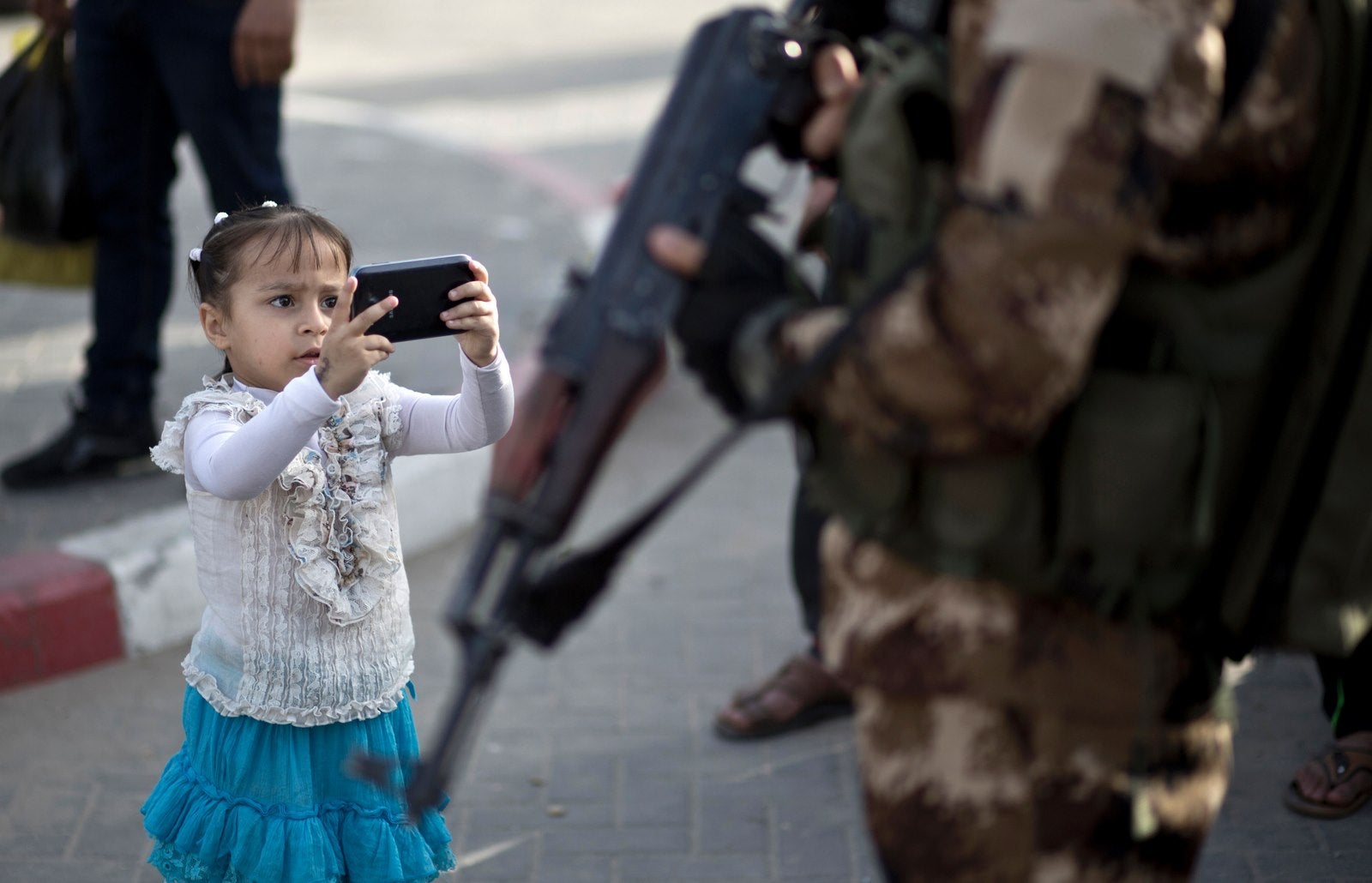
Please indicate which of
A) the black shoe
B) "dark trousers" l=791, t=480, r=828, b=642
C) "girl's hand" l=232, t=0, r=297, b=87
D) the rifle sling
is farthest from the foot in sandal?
the black shoe

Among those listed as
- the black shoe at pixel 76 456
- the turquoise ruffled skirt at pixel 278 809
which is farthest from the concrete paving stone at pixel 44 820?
the black shoe at pixel 76 456

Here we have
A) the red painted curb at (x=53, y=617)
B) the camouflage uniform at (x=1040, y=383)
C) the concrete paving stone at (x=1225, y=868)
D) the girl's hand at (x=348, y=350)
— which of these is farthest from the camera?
the red painted curb at (x=53, y=617)

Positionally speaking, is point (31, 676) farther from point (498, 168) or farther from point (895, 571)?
point (498, 168)

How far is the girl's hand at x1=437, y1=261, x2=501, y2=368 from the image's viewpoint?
2.03 m

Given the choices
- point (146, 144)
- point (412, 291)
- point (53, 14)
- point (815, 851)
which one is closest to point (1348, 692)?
point (815, 851)

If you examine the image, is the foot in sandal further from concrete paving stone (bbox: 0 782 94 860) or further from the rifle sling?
concrete paving stone (bbox: 0 782 94 860)

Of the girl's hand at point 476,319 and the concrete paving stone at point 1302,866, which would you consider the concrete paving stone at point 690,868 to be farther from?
the girl's hand at point 476,319

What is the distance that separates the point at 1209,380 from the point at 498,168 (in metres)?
6.35

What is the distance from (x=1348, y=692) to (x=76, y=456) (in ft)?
10.1

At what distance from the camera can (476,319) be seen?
2.04 m

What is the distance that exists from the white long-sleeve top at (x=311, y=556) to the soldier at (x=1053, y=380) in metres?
0.75

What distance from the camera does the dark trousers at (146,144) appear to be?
360 centimetres

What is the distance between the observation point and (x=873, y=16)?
201 centimetres

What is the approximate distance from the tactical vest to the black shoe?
2918 mm
